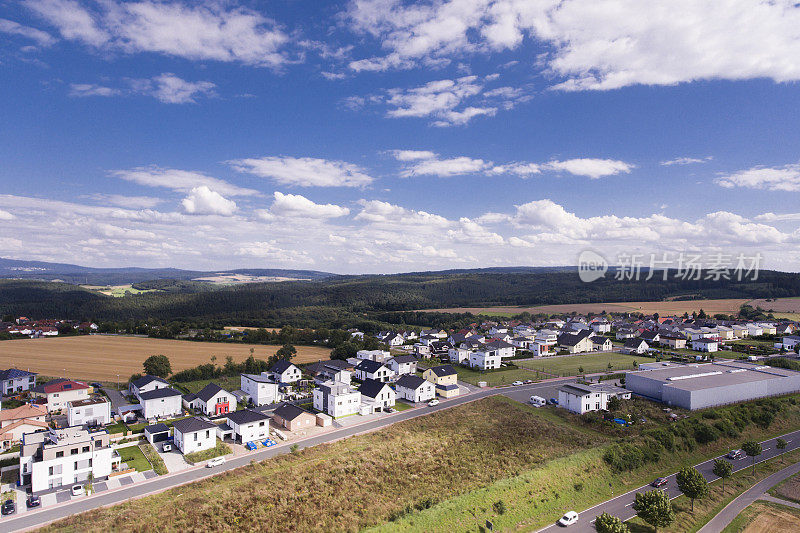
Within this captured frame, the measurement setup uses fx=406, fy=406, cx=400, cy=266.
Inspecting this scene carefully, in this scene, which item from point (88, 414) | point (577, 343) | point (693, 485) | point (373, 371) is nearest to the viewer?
point (693, 485)

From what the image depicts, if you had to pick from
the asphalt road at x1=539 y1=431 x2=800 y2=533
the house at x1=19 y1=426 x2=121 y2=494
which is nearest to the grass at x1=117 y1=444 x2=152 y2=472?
the house at x1=19 y1=426 x2=121 y2=494

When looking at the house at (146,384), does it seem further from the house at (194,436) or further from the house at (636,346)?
the house at (636,346)

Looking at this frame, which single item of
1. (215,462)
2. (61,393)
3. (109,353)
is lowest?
(215,462)

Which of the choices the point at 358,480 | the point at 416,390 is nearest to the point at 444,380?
the point at 416,390

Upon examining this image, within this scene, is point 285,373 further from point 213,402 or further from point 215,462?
point 215,462

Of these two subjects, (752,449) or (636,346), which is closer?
(752,449)

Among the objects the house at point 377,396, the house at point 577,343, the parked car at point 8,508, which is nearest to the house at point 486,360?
the house at point 577,343
